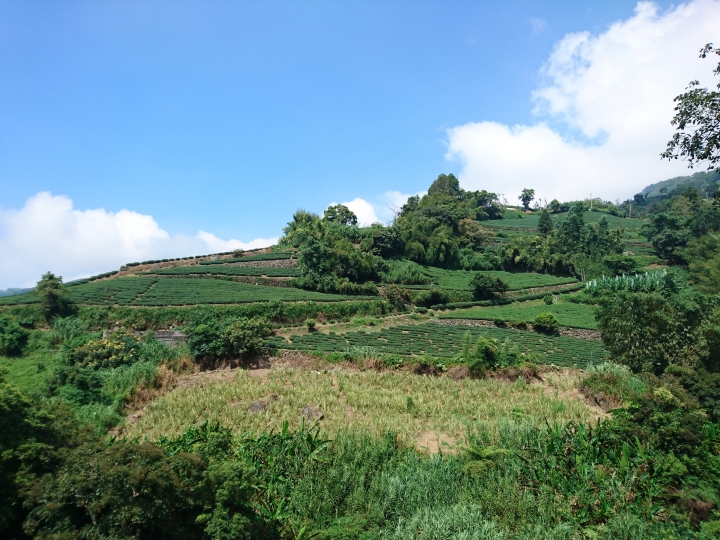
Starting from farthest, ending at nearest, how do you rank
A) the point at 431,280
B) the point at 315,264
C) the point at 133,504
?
the point at 431,280 < the point at 315,264 < the point at 133,504

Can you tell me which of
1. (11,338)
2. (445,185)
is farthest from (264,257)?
(445,185)

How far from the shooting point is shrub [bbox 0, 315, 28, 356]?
86.5 feet

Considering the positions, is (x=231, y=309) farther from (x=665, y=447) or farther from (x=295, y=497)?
(x=665, y=447)

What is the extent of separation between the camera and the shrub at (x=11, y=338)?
26.4 meters

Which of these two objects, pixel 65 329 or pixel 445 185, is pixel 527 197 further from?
pixel 65 329

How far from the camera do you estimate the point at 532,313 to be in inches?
1758

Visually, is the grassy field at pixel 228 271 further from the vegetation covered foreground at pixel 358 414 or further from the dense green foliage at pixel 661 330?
the dense green foliage at pixel 661 330

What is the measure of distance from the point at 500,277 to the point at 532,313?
1422 cm

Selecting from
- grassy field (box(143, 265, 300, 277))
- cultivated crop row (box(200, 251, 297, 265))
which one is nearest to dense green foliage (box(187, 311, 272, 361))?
grassy field (box(143, 265, 300, 277))

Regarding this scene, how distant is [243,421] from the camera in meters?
15.0

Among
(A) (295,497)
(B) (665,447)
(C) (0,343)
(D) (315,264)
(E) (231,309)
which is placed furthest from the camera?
(D) (315,264)

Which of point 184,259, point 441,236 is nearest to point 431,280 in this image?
point 441,236

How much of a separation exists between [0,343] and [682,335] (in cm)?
4148

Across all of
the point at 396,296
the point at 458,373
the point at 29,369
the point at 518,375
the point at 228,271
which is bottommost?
the point at 518,375
